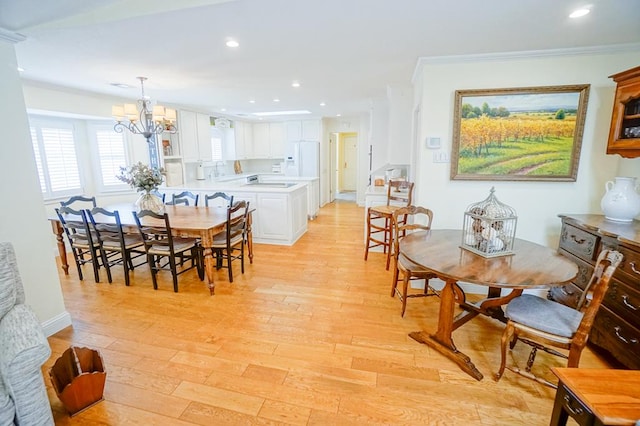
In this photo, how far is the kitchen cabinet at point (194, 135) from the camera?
5.80 m

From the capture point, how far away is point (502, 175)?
2951 millimetres

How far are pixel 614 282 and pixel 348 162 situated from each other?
9.30 m

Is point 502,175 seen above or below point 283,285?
above

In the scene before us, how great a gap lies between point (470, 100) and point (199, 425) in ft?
11.0

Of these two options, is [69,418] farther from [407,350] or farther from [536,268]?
[536,268]

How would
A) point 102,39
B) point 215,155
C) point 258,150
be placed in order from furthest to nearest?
point 258,150
point 215,155
point 102,39

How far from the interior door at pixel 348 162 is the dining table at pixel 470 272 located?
8540mm

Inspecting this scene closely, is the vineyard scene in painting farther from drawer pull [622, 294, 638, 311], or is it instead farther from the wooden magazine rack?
the wooden magazine rack

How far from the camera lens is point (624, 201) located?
2318 mm

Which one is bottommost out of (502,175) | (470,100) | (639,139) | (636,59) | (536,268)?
(536,268)

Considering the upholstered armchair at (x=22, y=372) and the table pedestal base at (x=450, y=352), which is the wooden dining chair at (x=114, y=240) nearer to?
the upholstered armchair at (x=22, y=372)

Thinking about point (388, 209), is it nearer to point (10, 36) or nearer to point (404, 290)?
point (404, 290)

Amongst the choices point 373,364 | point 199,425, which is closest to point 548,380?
point 373,364

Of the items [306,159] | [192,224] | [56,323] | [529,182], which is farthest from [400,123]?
[56,323]
